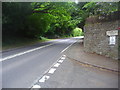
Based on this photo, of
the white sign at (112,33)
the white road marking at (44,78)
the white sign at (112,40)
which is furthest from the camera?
the white sign at (112,40)

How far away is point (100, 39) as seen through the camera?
7.54m

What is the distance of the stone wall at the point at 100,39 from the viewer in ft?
21.6

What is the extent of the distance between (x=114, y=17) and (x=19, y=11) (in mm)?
10782

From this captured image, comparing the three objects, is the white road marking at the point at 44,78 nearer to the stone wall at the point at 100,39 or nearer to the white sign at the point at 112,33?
the stone wall at the point at 100,39

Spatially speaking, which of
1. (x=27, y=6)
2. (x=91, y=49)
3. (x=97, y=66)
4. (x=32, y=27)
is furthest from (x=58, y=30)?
(x=97, y=66)

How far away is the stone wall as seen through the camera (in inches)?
259

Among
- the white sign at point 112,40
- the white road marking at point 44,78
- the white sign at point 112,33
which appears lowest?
the white road marking at point 44,78

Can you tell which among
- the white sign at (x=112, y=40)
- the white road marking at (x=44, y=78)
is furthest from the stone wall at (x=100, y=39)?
the white road marking at (x=44, y=78)

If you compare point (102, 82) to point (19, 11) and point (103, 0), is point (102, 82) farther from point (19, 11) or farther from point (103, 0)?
point (19, 11)

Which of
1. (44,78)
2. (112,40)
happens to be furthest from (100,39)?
(44,78)

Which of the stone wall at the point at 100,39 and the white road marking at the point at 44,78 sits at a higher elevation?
the stone wall at the point at 100,39

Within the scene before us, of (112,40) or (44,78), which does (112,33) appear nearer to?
(112,40)

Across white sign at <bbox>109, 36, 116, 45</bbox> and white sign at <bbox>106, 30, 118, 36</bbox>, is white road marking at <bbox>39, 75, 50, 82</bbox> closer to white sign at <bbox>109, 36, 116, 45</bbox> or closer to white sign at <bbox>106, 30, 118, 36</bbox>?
white sign at <bbox>109, 36, 116, 45</bbox>

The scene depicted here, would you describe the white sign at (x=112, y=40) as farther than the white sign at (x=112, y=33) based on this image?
Yes
